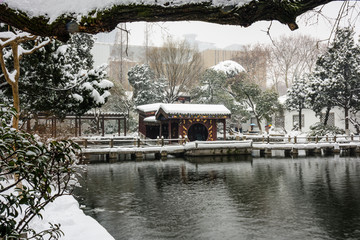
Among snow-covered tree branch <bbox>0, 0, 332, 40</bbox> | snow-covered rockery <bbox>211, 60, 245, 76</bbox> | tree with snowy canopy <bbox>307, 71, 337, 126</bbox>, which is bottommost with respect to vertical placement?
snow-covered tree branch <bbox>0, 0, 332, 40</bbox>

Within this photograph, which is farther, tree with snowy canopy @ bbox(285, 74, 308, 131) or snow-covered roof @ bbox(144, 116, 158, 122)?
tree with snowy canopy @ bbox(285, 74, 308, 131)

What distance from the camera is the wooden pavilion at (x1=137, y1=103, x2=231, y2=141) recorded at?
85.6ft

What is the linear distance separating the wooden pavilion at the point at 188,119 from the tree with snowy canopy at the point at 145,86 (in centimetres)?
614

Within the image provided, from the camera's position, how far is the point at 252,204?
10562mm

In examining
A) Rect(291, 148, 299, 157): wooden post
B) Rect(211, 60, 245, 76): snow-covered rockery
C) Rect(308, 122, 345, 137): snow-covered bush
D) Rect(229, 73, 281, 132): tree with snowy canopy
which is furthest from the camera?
Rect(211, 60, 245, 76): snow-covered rockery

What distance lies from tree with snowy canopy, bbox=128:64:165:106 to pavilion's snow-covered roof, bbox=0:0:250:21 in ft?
109

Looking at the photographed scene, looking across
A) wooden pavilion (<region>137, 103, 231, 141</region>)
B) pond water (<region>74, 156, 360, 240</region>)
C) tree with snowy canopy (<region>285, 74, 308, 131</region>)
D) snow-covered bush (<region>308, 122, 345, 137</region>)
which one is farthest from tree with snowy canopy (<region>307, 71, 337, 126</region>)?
pond water (<region>74, 156, 360, 240</region>)

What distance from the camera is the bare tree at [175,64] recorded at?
36.3 metres

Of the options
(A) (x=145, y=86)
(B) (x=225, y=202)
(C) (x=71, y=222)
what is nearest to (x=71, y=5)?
(C) (x=71, y=222)

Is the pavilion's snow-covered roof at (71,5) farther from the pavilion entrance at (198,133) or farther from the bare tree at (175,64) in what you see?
the bare tree at (175,64)

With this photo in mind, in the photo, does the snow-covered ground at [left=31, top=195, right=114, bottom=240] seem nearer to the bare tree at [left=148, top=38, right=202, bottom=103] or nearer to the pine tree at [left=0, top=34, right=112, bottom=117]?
the pine tree at [left=0, top=34, right=112, bottom=117]

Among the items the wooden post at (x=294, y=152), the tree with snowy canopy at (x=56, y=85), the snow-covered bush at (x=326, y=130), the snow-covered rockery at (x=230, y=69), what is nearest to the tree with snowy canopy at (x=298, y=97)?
the snow-covered bush at (x=326, y=130)

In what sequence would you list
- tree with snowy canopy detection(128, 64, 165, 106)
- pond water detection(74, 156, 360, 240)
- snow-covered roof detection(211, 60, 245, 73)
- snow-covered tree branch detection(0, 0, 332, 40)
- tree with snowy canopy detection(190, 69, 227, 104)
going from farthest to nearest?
snow-covered roof detection(211, 60, 245, 73)
tree with snowy canopy detection(128, 64, 165, 106)
tree with snowy canopy detection(190, 69, 227, 104)
pond water detection(74, 156, 360, 240)
snow-covered tree branch detection(0, 0, 332, 40)

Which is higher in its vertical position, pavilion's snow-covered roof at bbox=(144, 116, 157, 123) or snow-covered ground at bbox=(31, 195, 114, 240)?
pavilion's snow-covered roof at bbox=(144, 116, 157, 123)
